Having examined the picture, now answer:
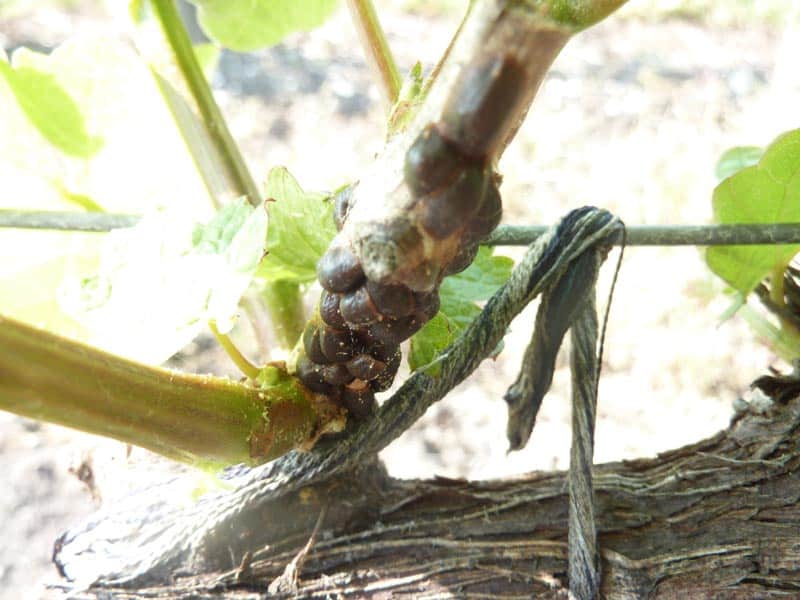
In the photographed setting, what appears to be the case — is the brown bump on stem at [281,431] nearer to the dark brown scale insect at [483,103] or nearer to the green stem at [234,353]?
the green stem at [234,353]

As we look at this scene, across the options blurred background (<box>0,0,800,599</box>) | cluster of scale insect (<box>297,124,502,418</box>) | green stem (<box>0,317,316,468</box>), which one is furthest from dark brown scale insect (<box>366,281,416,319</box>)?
blurred background (<box>0,0,800,599</box>)

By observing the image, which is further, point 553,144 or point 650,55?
point 650,55

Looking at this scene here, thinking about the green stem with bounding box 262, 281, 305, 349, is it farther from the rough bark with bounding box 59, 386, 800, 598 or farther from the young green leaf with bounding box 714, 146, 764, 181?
the young green leaf with bounding box 714, 146, 764, 181

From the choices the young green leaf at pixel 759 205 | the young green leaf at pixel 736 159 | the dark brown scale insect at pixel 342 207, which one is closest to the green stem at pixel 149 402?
the dark brown scale insect at pixel 342 207

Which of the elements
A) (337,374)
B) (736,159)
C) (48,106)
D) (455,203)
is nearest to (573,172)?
(736,159)

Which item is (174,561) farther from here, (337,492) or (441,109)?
(441,109)

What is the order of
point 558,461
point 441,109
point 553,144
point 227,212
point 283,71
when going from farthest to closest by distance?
point 283,71 → point 553,144 → point 558,461 → point 227,212 → point 441,109

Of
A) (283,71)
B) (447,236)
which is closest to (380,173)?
(447,236)
